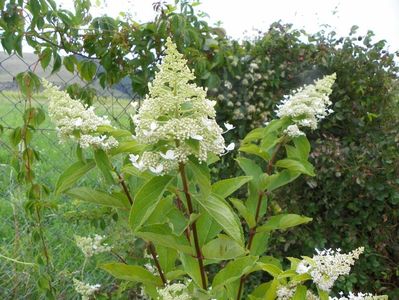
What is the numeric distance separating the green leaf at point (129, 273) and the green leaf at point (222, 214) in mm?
309

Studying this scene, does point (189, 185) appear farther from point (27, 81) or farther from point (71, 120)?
point (27, 81)

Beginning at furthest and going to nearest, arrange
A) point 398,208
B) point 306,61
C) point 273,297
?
point 306,61 → point 398,208 → point 273,297

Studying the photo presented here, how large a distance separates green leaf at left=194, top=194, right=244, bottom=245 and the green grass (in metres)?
0.74

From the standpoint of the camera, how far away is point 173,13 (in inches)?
73.9

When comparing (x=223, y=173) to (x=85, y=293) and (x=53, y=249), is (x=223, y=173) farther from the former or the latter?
(x=85, y=293)

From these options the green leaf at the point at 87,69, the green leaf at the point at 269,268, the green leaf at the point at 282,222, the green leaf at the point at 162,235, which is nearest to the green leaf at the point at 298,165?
the green leaf at the point at 282,222

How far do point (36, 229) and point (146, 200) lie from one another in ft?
3.10

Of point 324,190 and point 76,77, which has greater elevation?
point 76,77

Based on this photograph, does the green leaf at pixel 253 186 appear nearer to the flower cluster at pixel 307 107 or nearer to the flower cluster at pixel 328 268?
the flower cluster at pixel 307 107

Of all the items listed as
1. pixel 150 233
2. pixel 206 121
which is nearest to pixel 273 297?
pixel 150 233

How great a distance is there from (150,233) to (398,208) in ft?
5.07

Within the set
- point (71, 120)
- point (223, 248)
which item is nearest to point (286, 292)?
point (223, 248)

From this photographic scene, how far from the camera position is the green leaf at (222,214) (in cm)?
92

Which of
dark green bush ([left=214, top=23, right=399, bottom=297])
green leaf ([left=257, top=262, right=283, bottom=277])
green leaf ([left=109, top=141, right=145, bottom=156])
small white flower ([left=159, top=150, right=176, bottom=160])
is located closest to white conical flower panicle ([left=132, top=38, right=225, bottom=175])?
small white flower ([left=159, top=150, right=176, bottom=160])
